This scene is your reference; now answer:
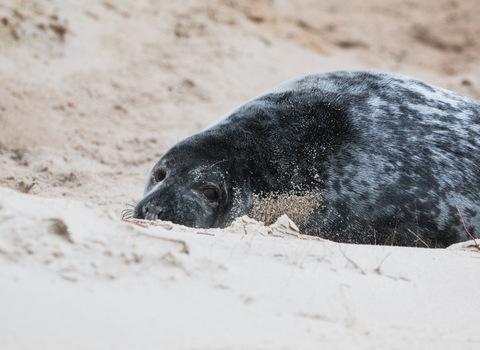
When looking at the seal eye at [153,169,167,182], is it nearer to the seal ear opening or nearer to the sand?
the seal ear opening

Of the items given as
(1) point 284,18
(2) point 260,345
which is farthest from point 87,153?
(1) point 284,18

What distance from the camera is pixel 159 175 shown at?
351 cm

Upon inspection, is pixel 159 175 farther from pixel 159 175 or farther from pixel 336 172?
pixel 336 172

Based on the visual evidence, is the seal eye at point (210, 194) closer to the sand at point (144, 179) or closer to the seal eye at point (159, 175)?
the seal eye at point (159, 175)

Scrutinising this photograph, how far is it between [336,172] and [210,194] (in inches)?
27.1

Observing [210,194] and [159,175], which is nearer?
[210,194]

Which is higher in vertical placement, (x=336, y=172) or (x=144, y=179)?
(x=336, y=172)

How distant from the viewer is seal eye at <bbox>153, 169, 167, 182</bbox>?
11.4 ft

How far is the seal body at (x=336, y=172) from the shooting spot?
3279 millimetres

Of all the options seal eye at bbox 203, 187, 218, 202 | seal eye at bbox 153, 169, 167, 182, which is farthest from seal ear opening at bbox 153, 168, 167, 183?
seal eye at bbox 203, 187, 218, 202

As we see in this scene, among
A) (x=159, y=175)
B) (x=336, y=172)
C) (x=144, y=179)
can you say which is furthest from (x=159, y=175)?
(x=144, y=179)

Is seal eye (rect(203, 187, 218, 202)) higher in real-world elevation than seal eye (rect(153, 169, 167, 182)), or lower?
lower

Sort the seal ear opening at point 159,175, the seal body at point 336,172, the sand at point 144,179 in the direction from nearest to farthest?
the sand at point 144,179 → the seal body at point 336,172 → the seal ear opening at point 159,175

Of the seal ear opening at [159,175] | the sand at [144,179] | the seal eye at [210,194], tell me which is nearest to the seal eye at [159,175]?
the seal ear opening at [159,175]
